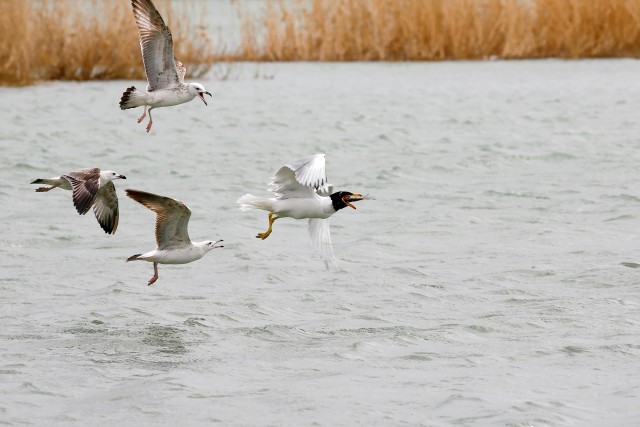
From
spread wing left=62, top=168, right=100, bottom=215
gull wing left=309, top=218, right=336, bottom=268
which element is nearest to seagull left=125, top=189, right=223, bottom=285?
spread wing left=62, top=168, right=100, bottom=215

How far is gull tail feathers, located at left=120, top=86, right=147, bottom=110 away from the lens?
8.95 m

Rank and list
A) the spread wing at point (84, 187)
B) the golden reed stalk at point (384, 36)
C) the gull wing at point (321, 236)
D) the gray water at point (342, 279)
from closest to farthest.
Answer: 1. the gray water at point (342, 279)
2. the spread wing at point (84, 187)
3. the gull wing at point (321, 236)
4. the golden reed stalk at point (384, 36)

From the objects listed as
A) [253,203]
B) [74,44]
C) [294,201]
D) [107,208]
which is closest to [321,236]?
[294,201]

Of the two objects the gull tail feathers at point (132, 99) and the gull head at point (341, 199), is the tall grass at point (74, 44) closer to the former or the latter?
the gull tail feathers at point (132, 99)

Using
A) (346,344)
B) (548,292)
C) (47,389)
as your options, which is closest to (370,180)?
(548,292)

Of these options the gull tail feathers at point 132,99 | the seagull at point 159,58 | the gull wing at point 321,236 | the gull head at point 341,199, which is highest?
the seagull at point 159,58

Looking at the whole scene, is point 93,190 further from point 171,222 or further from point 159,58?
point 159,58

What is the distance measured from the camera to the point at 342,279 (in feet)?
37.8

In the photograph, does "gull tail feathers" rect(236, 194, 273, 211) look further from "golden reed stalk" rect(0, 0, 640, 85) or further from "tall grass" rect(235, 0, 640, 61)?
"tall grass" rect(235, 0, 640, 61)

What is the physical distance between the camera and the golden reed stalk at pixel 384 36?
24.6m

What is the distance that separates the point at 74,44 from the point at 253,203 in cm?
1546

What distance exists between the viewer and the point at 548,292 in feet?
35.5

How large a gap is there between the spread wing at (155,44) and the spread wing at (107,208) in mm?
773

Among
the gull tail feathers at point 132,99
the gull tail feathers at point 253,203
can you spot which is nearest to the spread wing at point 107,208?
the gull tail feathers at point 132,99
